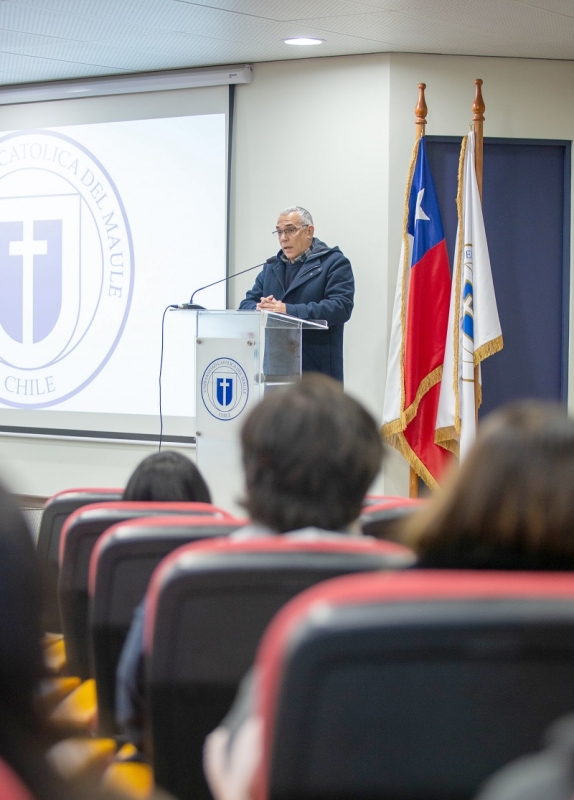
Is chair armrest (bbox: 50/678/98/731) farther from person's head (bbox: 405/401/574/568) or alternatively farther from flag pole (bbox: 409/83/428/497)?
flag pole (bbox: 409/83/428/497)

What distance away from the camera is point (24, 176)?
20.9ft

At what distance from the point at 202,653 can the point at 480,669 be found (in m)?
0.45

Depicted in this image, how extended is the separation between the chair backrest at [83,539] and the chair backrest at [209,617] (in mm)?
376

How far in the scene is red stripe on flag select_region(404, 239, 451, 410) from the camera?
5043mm

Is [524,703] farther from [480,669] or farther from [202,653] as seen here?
[202,653]

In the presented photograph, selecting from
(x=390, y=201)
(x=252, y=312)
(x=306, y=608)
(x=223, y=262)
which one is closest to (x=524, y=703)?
(x=306, y=608)

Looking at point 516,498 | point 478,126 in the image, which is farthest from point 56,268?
point 516,498

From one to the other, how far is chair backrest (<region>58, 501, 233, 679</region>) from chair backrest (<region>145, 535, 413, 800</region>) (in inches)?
14.8

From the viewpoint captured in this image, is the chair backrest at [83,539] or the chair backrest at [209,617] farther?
the chair backrest at [83,539]

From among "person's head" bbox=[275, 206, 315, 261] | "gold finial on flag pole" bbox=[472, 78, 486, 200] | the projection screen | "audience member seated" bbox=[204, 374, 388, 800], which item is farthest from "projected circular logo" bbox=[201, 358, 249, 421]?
"audience member seated" bbox=[204, 374, 388, 800]

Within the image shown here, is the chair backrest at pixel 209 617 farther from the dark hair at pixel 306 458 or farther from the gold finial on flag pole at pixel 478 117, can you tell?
the gold finial on flag pole at pixel 478 117

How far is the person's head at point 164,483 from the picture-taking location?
1840mm

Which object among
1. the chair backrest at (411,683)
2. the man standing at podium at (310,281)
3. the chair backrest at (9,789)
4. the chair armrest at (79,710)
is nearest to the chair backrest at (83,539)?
the chair armrest at (79,710)

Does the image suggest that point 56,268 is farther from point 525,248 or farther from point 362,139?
point 525,248
